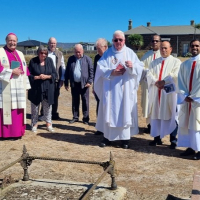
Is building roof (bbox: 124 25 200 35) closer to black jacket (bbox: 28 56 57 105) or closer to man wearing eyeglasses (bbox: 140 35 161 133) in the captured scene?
man wearing eyeglasses (bbox: 140 35 161 133)

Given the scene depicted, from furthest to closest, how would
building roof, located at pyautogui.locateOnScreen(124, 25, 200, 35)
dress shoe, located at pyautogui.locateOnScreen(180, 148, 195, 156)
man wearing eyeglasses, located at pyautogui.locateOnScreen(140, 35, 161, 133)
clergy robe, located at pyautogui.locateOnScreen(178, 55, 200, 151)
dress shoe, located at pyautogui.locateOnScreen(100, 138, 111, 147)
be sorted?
building roof, located at pyautogui.locateOnScreen(124, 25, 200, 35) → man wearing eyeglasses, located at pyautogui.locateOnScreen(140, 35, 161, 133) → dress shoe, located at pyautogui.locateOnScreen(100, 138, 111, 147) → dress shoe, located at pyautogui.locateOnScreen(180, 148, 195, 156) → clergy robe, located at pyautogui.locateOnScreen(178, 55, 200, 151)

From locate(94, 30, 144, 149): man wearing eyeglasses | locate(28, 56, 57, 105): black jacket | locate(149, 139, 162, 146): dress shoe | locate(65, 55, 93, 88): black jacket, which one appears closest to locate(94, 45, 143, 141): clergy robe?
locate(94, 30, 144, 149): man wearing eyeglasses

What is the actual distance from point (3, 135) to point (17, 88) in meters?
0.99

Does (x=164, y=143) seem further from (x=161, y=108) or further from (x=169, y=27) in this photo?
(x=169, y=27)

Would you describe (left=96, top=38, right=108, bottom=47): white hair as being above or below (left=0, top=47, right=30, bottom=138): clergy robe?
above

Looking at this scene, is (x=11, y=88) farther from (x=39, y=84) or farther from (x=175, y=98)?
(x=175, y=98)

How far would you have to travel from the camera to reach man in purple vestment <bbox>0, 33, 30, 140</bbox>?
23.0ft

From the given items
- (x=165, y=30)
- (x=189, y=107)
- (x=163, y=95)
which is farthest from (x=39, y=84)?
(x=165, y=30)

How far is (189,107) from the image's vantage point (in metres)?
6.03

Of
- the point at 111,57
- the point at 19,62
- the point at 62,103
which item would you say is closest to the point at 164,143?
the point at 111,57

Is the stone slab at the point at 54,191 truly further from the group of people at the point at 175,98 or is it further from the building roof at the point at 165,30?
the building roof at the point at 165,30

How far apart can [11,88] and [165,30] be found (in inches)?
2025

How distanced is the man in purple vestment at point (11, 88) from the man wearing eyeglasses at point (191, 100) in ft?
10.2

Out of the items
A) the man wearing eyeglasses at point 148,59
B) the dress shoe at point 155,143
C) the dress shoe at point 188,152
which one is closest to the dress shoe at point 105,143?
the dress shoe at point 155,143
